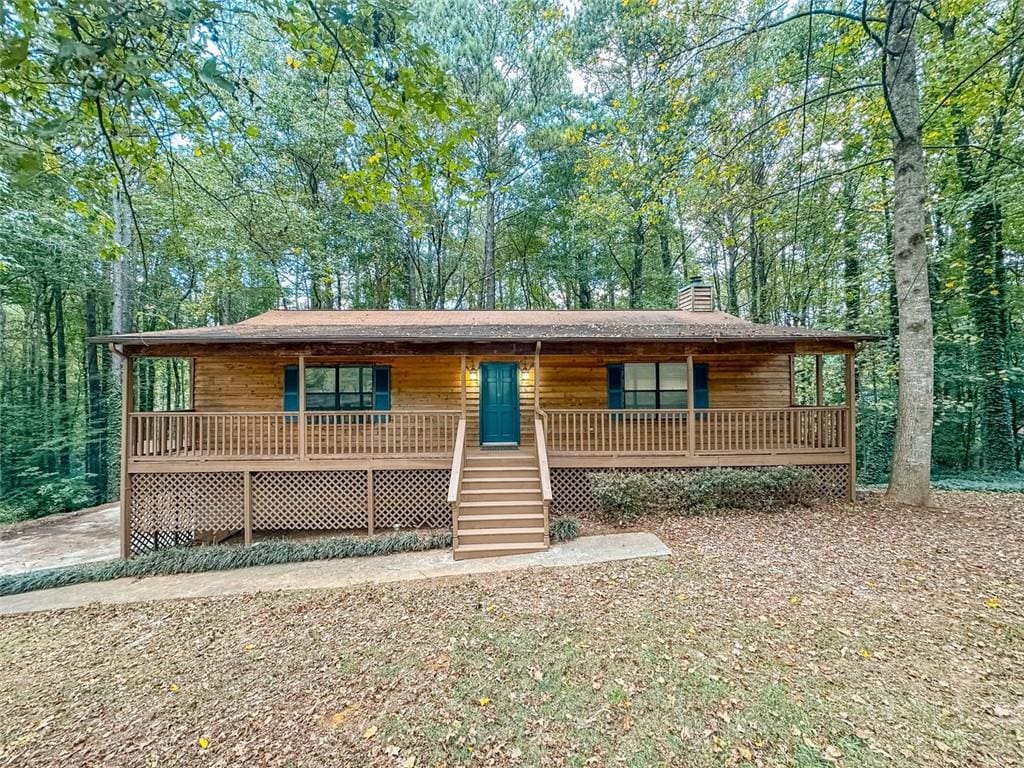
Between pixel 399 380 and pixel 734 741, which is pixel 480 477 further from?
pixel 734 741

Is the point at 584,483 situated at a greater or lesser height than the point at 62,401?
lesser

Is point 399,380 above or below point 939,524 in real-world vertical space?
above

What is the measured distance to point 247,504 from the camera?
817cm

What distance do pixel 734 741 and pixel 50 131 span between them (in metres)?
5.45

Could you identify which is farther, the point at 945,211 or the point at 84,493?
the point at 84,493

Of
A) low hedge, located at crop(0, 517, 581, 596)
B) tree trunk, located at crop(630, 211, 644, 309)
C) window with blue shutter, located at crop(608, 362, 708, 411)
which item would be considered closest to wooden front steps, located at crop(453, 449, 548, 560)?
low hedge, located at crop(0, 517, 581, 596)

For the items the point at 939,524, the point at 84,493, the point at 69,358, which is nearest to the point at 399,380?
the point at 939,524

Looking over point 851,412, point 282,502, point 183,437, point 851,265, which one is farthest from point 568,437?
point 851,265

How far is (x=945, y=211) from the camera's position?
10.8 m

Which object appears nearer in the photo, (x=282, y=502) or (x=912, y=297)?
(x=912, y=297)

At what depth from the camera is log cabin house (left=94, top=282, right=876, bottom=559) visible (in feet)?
26.3

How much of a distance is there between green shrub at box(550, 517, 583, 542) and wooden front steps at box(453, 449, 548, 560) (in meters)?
0.28

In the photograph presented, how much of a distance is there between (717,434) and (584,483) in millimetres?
2872

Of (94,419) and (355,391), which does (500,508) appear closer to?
(355,391)
